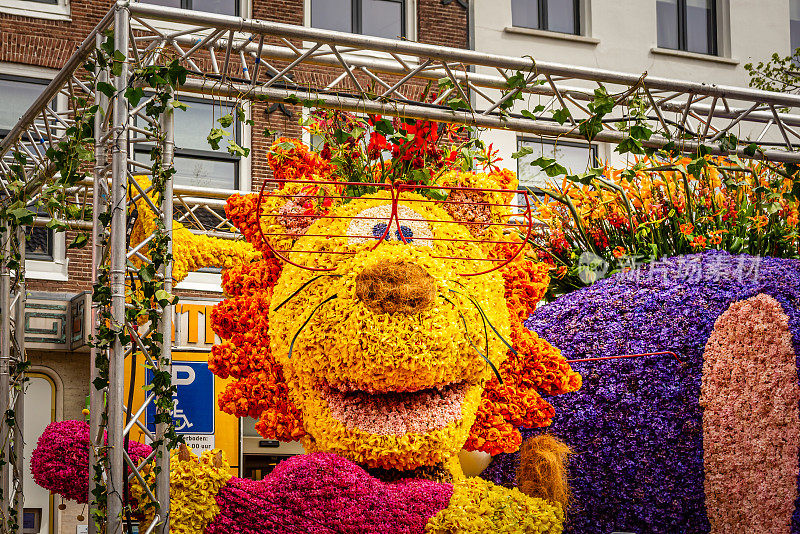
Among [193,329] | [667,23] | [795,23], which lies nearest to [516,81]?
[193,329]

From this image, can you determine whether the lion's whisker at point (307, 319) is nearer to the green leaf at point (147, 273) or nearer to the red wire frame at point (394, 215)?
the red wire frame at point (394, 215)

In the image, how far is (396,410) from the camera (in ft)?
18.0

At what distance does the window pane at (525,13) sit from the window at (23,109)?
22.1ft

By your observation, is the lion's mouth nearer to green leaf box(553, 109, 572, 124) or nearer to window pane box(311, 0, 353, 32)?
green leaf box(553, 109, 572, 124)

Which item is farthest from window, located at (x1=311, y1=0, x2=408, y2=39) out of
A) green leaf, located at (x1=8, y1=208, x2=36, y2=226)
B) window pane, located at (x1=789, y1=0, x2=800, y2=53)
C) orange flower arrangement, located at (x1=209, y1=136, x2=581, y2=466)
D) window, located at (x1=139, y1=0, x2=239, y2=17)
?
orange flower arrangement, located at (x1=209, y1=136, x2=581, y2=466)

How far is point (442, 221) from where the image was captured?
18.6 ft

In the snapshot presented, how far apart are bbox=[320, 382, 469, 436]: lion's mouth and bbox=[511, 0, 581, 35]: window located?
10598mm

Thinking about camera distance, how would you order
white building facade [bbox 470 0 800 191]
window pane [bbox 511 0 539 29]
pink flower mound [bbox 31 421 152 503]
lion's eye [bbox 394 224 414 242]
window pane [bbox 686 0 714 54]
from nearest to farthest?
pink flower mound [bbox 31 421 152 503] < lion's eye [bbox 394 224 414 242] < white building facade [bbox 470 0 800 191] < window pane [bbox 511 0 539 29] < window pane [bbox 686 0 714 54]

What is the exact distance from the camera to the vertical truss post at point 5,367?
7598 mm

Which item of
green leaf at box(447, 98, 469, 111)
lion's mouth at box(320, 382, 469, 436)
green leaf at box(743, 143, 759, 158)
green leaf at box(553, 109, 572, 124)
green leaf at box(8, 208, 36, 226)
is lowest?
lion's mouth at box(320, 382, 469, 436)

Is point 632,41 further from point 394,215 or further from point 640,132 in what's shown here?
point 394,215

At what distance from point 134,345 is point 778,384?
3.75 m

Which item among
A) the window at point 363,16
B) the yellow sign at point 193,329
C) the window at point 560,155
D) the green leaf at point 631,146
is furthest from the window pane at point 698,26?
the green leaf at point 631,146

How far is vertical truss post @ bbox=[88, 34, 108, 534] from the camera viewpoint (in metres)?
5.31
